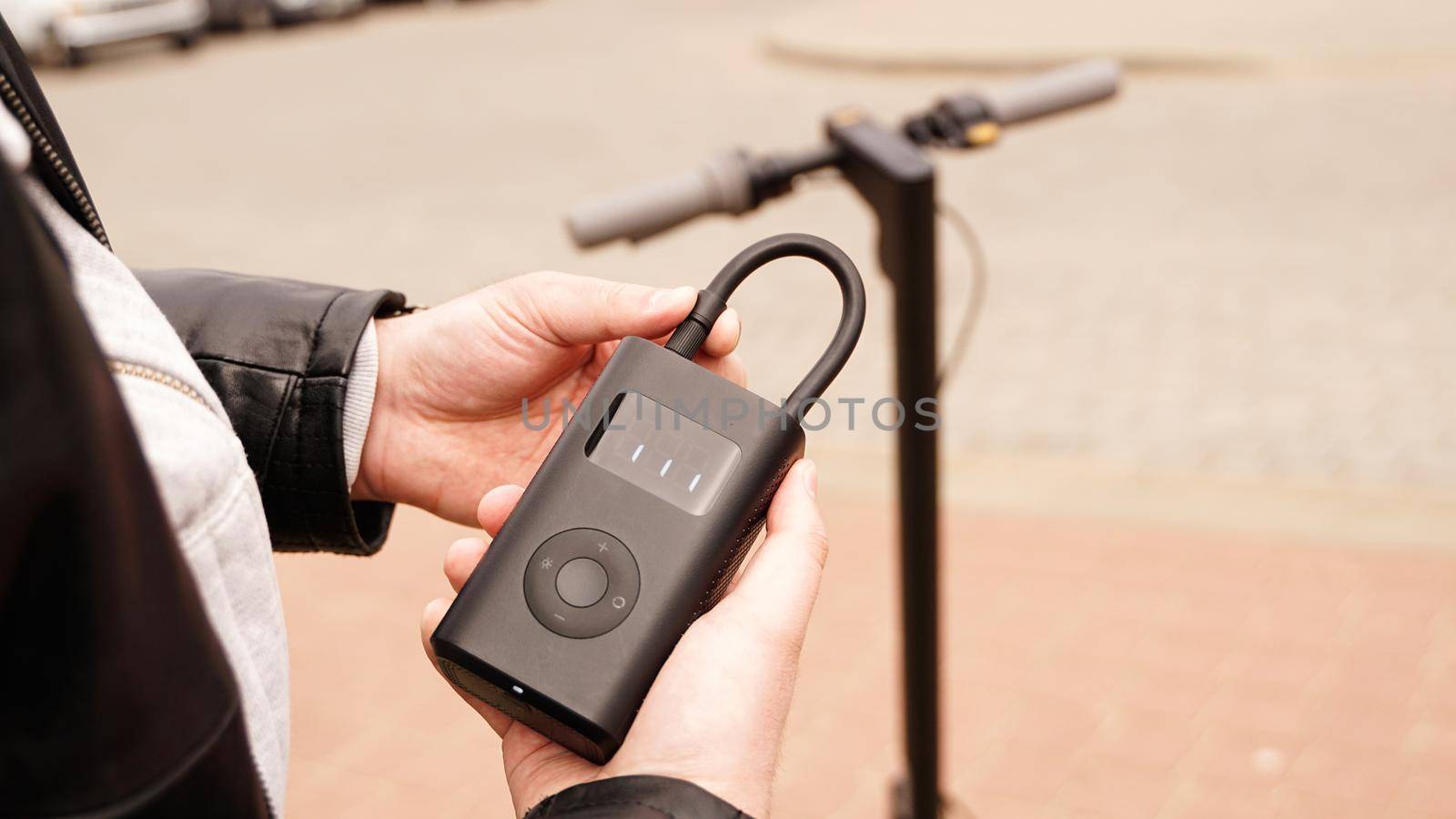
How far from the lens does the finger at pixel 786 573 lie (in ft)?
3.64

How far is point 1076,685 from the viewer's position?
2.87 metres

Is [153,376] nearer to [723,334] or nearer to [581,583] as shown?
[581,583]

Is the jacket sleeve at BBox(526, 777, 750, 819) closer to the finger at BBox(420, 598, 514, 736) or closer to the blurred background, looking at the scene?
the finger at BBox(420, 598, 514, 736)

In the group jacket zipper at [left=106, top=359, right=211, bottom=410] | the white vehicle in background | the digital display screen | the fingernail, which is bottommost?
the white vehicle in background

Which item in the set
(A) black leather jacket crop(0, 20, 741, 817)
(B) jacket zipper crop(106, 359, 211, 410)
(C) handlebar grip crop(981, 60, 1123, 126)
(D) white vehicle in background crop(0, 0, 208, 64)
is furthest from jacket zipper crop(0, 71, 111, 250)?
(D) white vehicle in background crop(0, 0, 208, 64)

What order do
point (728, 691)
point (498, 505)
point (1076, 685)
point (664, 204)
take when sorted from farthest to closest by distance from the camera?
1. point (1076, 685)
2. point (664, 204)
3. point (498, 505)
4. point (728, 691)

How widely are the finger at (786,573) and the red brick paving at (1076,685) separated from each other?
1570 mm

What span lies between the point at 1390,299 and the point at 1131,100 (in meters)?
3.74

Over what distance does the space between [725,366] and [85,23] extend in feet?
42.0

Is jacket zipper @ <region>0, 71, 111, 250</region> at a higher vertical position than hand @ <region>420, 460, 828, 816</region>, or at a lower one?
higher

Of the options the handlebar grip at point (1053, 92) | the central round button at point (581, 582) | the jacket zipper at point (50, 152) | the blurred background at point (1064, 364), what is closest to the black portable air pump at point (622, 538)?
the central round button at point (581, 582)

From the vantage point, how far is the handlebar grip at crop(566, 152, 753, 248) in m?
1.72

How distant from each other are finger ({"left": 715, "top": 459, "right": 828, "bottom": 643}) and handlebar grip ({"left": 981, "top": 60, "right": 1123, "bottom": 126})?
891mm

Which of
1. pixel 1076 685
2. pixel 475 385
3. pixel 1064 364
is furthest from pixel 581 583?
pixel 1064 364
